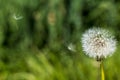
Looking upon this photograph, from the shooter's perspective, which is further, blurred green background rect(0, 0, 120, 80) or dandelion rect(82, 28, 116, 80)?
blurred green background rect(0, 0, 120, 80)

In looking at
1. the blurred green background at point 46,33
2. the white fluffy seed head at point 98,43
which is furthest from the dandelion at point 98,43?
the blurred green background at point 46,33

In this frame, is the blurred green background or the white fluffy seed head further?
the blurred green background

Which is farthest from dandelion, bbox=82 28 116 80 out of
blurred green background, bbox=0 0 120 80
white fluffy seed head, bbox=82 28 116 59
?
blurred green background, bbox=0 0 120 80

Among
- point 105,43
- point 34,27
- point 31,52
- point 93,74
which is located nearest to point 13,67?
point 31,52

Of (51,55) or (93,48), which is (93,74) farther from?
(93,48)

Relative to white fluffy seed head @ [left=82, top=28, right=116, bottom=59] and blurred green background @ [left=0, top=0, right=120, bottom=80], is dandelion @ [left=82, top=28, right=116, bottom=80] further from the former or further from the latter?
blurred green background @ [left=0, top=0, right=120, bottom=80]

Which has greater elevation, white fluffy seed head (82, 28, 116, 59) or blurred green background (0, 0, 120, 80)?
blurred green background (0, 0, 120, 80)

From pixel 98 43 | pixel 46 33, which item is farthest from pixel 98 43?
pixel 46 33
